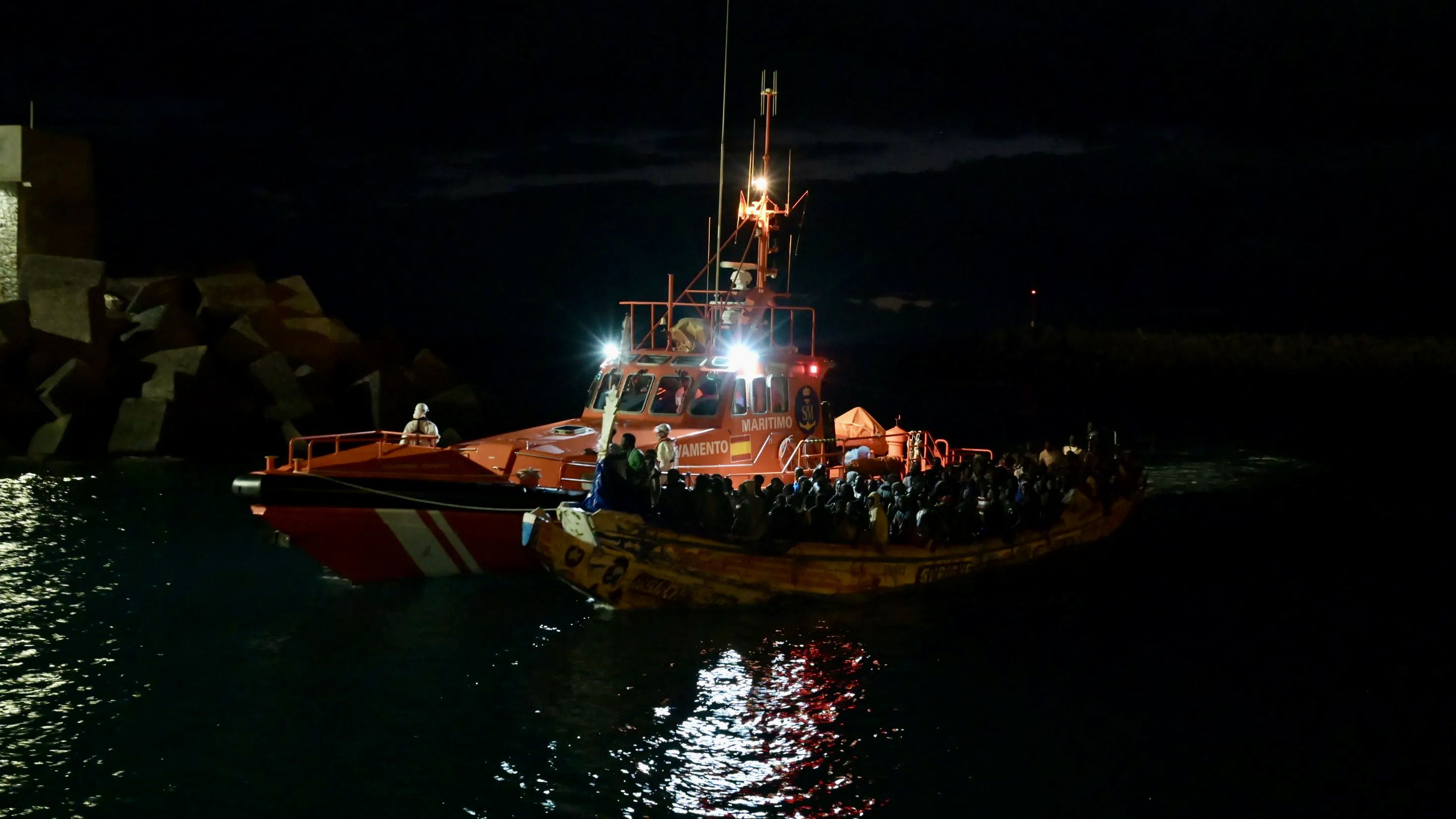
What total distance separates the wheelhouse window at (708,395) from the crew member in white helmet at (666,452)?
951 millimetres

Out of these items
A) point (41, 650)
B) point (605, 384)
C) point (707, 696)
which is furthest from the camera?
point (605, 384)

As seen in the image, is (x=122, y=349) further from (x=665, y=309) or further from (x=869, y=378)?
(x=869, y=378)

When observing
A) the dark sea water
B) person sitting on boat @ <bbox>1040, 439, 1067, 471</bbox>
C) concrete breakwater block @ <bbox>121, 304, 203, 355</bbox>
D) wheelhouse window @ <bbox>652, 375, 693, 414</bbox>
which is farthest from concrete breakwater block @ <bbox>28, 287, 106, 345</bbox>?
person sitting on boat @ <bbox>1040, 439, 1067, 471</bbox>

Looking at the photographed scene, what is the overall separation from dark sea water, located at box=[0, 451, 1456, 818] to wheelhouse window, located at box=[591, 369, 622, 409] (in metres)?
2.27

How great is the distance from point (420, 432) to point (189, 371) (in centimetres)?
1736

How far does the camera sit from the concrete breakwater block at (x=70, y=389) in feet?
92.5

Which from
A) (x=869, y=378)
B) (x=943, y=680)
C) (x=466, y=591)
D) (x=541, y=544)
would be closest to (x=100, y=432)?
(x=466, y=591)

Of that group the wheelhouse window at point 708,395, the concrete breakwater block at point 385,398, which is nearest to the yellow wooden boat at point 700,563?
the wheelhouse window at point 708,395

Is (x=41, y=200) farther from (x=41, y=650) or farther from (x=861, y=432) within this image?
(x=861, y=432)

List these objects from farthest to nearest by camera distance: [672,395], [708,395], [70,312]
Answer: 1. [70,312]
2. [672,395]
3. [708,395]

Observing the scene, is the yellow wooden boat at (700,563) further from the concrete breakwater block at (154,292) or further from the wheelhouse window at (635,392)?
the concrete breakwater block at (154,292)

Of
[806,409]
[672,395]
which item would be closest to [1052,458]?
[806,409]

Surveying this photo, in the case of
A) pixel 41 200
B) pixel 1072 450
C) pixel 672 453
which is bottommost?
pixel 1072 450

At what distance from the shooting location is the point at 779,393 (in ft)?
51.9
